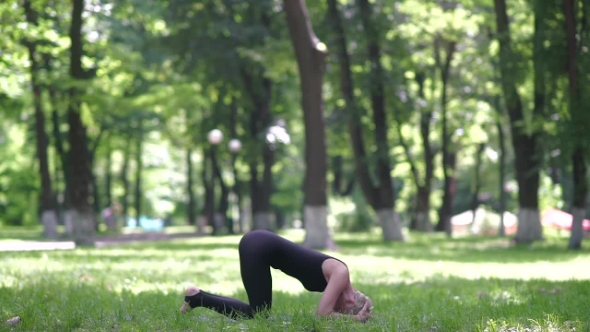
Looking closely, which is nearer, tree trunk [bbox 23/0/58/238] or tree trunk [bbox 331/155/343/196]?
tree trunk [bbox 23/0/58/238]

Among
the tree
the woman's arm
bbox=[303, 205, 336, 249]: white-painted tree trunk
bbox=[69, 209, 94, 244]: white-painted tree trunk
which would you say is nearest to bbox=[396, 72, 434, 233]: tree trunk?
the tree

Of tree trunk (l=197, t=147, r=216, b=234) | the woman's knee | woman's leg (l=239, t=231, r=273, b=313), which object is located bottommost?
woman's leg (l=239, t=231, r=273, b=313)

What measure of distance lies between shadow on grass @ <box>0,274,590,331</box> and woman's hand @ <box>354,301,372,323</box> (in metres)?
0.08

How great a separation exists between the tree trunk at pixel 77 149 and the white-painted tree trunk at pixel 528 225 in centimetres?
1332

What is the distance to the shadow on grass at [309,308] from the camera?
7.02 metres

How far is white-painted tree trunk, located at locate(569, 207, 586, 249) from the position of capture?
23938 mm

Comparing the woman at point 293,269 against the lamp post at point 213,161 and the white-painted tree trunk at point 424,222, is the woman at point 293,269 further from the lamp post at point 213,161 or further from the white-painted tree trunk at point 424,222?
the white-painted tree trunk at point 424,222

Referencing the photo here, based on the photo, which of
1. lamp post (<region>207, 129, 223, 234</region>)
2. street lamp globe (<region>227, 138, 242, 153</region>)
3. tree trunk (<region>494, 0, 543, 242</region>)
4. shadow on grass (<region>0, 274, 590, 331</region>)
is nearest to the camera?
shadow on grass (<region>0, 274, 590, 331</region>)

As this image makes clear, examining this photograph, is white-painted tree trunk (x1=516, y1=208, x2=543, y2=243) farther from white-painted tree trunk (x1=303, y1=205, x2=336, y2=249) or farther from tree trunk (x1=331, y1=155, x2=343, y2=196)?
tree trunk (x1=331, y1=155, x2=343, y2=196)

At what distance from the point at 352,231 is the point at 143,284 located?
32.6 m

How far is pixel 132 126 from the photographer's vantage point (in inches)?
1622

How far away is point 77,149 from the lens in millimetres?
23516

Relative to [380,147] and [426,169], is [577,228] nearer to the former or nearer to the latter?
[380,147]

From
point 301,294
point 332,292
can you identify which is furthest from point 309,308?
point 301,294
